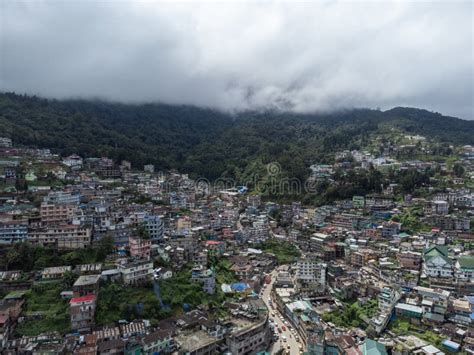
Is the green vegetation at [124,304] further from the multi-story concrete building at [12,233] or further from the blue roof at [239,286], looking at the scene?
the multi-story concrete building at [12,233]

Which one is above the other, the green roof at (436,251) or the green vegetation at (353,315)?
the green roof at (436,251)

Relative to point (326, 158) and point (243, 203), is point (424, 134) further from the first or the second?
point (243, 203)

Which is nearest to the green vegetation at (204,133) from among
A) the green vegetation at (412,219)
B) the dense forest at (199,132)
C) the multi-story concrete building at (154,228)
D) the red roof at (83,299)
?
the dense forest at (199,132)

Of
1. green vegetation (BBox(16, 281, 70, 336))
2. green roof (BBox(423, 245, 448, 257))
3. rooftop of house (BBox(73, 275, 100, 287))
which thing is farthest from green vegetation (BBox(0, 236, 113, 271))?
green roof (BBox(423, 245, 448, 257))

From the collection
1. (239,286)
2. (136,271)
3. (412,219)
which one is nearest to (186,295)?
(136,271)

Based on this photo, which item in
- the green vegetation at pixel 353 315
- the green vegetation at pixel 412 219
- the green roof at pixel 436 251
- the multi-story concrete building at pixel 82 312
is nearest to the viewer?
the multi-story concrete building at pixel 82 312

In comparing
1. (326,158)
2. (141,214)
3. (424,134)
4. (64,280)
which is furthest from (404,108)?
(64,280)

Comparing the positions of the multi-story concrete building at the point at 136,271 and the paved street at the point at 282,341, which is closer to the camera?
the paved street at the point at 282,341

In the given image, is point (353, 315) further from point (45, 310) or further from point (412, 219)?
point (45, 310)
